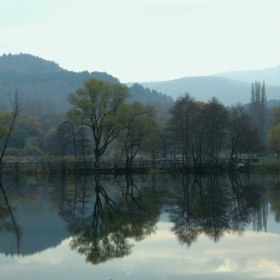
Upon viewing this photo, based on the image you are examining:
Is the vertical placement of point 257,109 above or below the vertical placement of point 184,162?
above

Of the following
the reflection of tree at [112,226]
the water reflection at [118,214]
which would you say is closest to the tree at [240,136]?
the water reflection at [118,214]

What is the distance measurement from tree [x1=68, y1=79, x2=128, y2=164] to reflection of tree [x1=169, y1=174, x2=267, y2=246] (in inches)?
953

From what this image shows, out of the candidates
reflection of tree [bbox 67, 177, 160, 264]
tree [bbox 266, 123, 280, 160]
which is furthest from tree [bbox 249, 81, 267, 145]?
reflection of tree [bbox 67, 177, 160, 264]

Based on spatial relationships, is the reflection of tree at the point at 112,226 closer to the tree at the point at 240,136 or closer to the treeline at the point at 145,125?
the treeline at the point at 145,125

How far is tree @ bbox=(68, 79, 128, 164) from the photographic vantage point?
5864cm

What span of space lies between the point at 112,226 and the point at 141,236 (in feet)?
7.54

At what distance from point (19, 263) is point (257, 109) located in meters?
96.8

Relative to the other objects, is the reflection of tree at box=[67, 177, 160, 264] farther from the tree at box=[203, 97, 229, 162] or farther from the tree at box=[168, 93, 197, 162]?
the tree at box=[203, 97, 229, 162]

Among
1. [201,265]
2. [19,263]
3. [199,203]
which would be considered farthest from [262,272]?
[199,203]

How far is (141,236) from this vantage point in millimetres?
19484

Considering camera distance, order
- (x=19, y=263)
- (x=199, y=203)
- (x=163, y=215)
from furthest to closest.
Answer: (x=199, y=203), (x=163, y=215), (x=19, y=263)

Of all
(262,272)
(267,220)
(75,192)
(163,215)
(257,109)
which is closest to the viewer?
(262,272)

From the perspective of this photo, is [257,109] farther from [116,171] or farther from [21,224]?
[21,224]

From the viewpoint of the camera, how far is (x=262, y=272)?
14.2 metres
